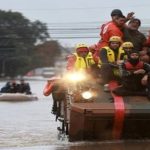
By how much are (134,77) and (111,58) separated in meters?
0.92

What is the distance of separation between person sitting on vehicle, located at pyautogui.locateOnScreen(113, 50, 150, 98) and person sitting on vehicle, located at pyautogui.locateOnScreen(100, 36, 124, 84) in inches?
15.1

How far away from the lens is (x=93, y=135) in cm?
1387

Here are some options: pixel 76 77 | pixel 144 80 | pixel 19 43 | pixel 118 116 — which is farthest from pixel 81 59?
pixel 19 43

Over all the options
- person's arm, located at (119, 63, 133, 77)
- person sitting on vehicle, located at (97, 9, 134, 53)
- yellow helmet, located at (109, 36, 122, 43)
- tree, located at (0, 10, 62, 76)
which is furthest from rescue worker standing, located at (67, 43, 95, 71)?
tree, located at (0, 10, 62, 76)

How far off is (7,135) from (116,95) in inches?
133

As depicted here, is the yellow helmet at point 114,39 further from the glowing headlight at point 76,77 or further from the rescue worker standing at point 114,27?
the glowing headlight at point 76,77

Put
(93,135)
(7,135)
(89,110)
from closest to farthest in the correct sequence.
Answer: (89,110) < (93,135) < (7,135)

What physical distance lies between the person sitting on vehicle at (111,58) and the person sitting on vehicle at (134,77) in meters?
0.38

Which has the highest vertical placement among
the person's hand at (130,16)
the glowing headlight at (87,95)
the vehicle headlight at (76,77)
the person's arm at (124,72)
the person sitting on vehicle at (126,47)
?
the person's hand at (130,16)

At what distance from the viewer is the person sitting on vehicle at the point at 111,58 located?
14414 mm

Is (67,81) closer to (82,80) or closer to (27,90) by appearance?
(82,80)

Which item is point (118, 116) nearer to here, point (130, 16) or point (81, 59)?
point (81, 59)

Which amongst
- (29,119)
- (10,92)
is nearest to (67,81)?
(29,119)

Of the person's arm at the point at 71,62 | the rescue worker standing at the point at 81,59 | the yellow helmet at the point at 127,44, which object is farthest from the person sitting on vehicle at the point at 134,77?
the person's arm at the point at 71,62
